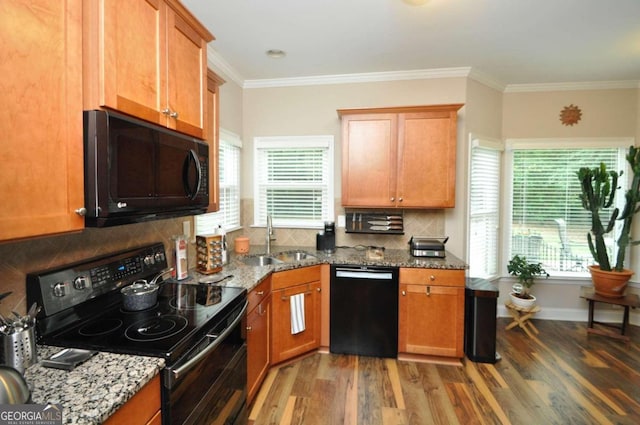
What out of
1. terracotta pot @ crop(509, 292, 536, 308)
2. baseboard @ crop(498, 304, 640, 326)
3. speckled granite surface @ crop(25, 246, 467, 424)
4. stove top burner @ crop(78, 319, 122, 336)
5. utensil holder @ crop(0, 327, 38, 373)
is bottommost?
baseboard @ crop(498, 304, 640, 326)

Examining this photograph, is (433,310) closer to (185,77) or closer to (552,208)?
(552,208)

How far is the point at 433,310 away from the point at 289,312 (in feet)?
3.91

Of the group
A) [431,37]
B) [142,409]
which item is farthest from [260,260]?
[431,37]

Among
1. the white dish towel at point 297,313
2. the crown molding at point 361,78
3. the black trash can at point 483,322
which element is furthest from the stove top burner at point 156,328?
the crown molding at point 361,78

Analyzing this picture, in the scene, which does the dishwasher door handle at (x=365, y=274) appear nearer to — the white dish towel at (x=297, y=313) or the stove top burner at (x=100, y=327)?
the white dish towel at (x=297, y=313)

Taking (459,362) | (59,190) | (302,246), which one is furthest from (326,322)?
(59,190)

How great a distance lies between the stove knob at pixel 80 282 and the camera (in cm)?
135

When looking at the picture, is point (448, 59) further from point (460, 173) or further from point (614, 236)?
point (614, 236)

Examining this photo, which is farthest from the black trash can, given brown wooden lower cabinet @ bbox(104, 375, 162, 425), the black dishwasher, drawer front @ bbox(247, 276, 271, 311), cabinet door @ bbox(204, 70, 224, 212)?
brown wooden lower cabinet @ bbox(104, 375, 162, 425)

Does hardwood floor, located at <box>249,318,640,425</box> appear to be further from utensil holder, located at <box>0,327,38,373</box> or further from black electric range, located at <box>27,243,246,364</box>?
utensil holder, located at <box>0,327,38,373</box>

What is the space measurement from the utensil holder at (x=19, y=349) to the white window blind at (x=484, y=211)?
3.38m

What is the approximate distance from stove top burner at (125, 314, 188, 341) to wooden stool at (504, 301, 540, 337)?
130 inches

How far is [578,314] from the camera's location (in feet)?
11.7

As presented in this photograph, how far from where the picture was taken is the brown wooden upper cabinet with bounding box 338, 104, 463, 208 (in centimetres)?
284
